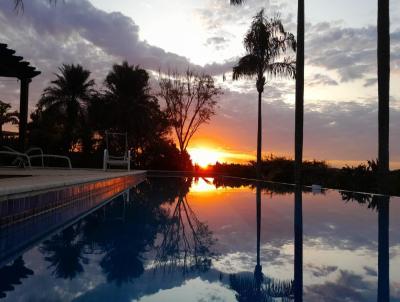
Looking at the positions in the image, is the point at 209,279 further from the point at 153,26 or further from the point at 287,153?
the point at 287,153

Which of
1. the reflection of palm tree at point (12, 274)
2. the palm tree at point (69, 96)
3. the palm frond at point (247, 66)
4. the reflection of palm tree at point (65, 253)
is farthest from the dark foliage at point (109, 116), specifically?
the reflection of palm tree at point (12, 274)

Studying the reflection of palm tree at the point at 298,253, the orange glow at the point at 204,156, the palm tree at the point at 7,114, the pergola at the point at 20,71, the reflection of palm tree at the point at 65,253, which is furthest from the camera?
the orange glow at the point at 204,156

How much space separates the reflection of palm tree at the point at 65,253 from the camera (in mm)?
3059

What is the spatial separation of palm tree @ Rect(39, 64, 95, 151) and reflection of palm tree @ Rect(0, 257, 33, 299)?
73.9 ft

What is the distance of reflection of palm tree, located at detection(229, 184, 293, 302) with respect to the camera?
254 cm

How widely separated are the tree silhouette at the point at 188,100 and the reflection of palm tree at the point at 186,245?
62.1 feet

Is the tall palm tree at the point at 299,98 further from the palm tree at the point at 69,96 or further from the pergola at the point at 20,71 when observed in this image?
the palm tree at the point at 69,96

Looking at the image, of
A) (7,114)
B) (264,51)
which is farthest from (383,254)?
(7,114)

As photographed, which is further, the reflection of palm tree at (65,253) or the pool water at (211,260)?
the reflection of palm tree at (65,253)

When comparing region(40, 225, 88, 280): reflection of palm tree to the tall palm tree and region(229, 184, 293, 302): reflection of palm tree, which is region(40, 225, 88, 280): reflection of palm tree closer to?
region(229, 184, 293, 302): reflection of palm tree

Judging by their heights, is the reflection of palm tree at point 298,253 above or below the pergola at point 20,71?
below

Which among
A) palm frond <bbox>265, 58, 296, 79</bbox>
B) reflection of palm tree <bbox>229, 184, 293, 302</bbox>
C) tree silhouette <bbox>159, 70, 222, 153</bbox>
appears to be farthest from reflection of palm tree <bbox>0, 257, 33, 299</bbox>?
tree silhouette <bbox>159, 70, 222, 153</bbox>

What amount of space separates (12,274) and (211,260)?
1.70 meters

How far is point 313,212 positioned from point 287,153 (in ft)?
36.6
